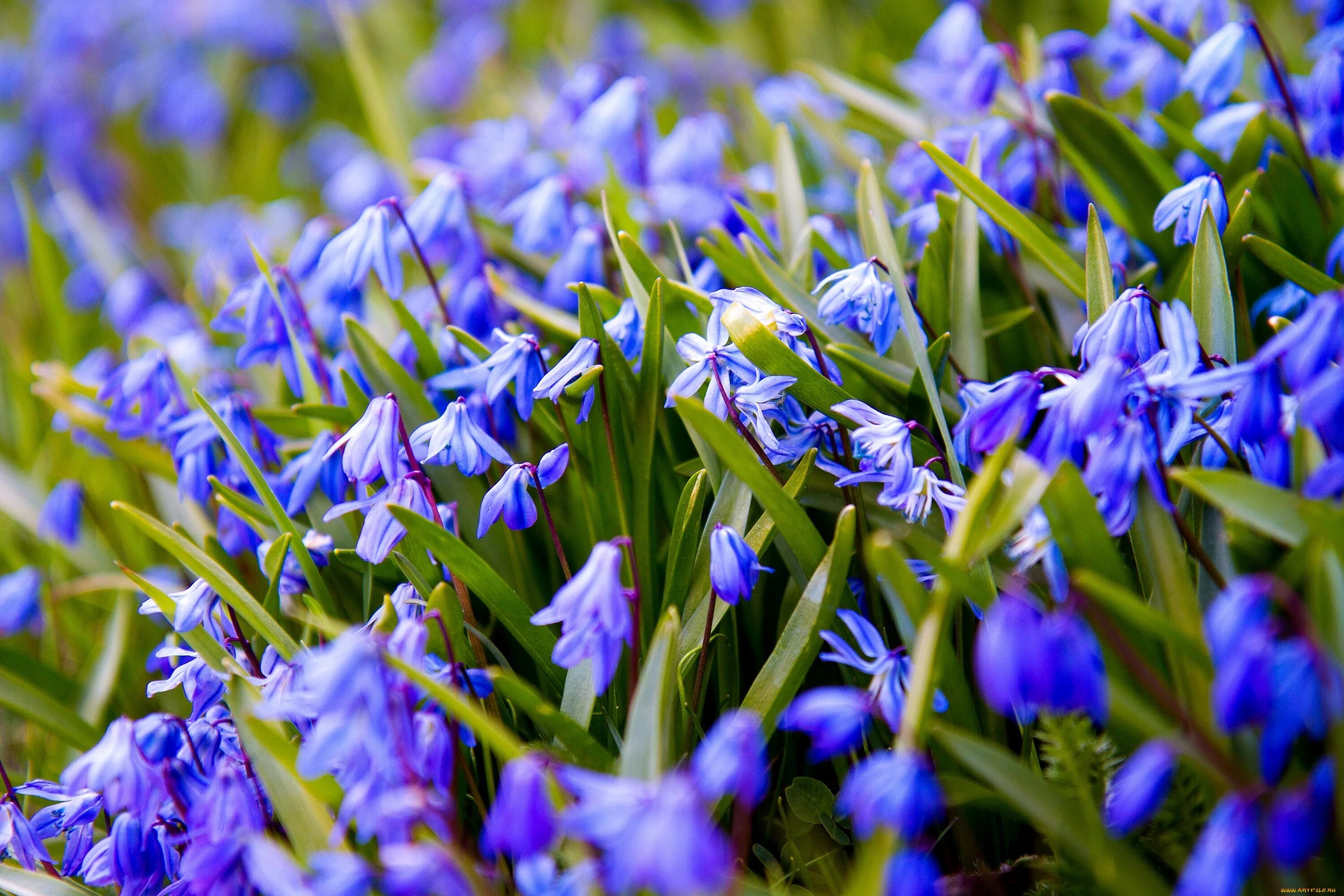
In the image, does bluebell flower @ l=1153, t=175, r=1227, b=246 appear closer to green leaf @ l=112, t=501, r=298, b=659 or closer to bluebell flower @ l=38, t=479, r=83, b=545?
green leaf @ l=112, t=501, r=298, b=659

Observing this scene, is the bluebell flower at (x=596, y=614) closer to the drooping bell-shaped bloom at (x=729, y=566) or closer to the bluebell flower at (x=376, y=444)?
the drooping bell-shaped bloom at (x=729, y=566)

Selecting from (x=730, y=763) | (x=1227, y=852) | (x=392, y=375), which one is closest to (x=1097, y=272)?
(x=1227, y=852)

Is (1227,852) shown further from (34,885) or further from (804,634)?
(34,885)

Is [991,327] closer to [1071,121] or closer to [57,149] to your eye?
[1071,121]

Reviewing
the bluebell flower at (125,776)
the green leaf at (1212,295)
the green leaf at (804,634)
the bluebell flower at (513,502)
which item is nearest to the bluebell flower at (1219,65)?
the green leaf at (1212,295)

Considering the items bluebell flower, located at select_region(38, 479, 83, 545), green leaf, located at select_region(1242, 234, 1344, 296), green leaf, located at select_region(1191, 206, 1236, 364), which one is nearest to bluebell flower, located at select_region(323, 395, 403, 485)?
bluebell flower, located at select_region(38, 479, 83, 545)
